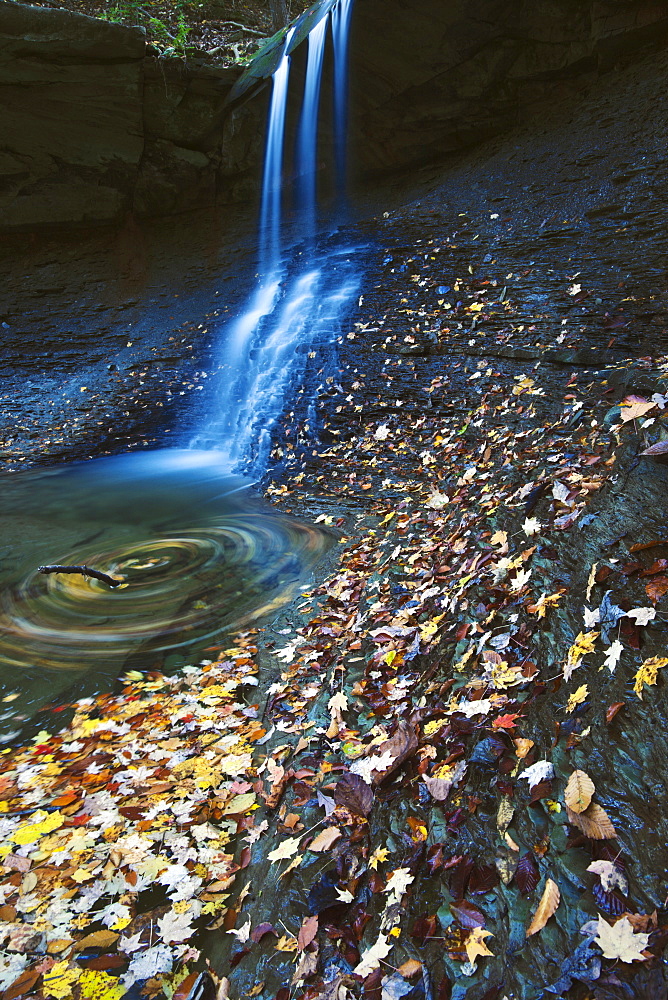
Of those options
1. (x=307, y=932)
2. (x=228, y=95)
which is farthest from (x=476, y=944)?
(x=228, y=95)

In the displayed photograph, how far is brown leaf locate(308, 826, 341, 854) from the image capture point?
2379 mm

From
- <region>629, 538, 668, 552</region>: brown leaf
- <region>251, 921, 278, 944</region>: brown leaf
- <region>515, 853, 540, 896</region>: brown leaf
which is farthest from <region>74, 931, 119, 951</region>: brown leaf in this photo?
<region>629, 538, 668, 552</region>: brown leaf

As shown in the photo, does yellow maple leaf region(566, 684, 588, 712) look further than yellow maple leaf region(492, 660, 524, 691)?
No

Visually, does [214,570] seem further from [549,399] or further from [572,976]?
[572,976]

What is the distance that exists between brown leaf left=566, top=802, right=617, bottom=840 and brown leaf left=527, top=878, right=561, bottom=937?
0.20 m

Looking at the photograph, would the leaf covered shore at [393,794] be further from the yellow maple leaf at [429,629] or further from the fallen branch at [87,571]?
the fallen branch at [87,571]

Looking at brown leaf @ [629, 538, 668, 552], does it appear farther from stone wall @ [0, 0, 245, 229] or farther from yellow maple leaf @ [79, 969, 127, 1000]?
stone wall @ [0, 0, 245, 229]

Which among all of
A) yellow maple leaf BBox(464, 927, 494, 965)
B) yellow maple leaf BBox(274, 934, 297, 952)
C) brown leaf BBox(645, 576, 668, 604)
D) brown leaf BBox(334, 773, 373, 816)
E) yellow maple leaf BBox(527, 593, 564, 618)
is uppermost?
brown leaf BBox(645, 576, 668, 604)

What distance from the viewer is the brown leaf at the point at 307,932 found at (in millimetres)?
2043

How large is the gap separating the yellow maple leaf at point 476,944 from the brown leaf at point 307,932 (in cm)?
62

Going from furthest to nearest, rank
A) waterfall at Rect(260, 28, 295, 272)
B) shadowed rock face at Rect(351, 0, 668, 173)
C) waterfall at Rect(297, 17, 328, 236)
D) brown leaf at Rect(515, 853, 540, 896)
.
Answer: waterfall at Rect(260, 28, 295, 272) < waterfall at Rect(297, 17, 328, 236) < shadowed rock face at Rect(351, 0, 668, 173) < brown leaf at Rect(515, 853, 540, 896)

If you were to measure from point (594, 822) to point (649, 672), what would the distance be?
0.61m

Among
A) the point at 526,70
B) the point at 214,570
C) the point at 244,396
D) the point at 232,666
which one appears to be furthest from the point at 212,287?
the point at 232,666

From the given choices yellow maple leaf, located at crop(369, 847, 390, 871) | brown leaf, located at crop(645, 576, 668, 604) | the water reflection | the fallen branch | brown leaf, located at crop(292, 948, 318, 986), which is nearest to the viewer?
brown leaf, located at crop(292, 948, 318, 986)
